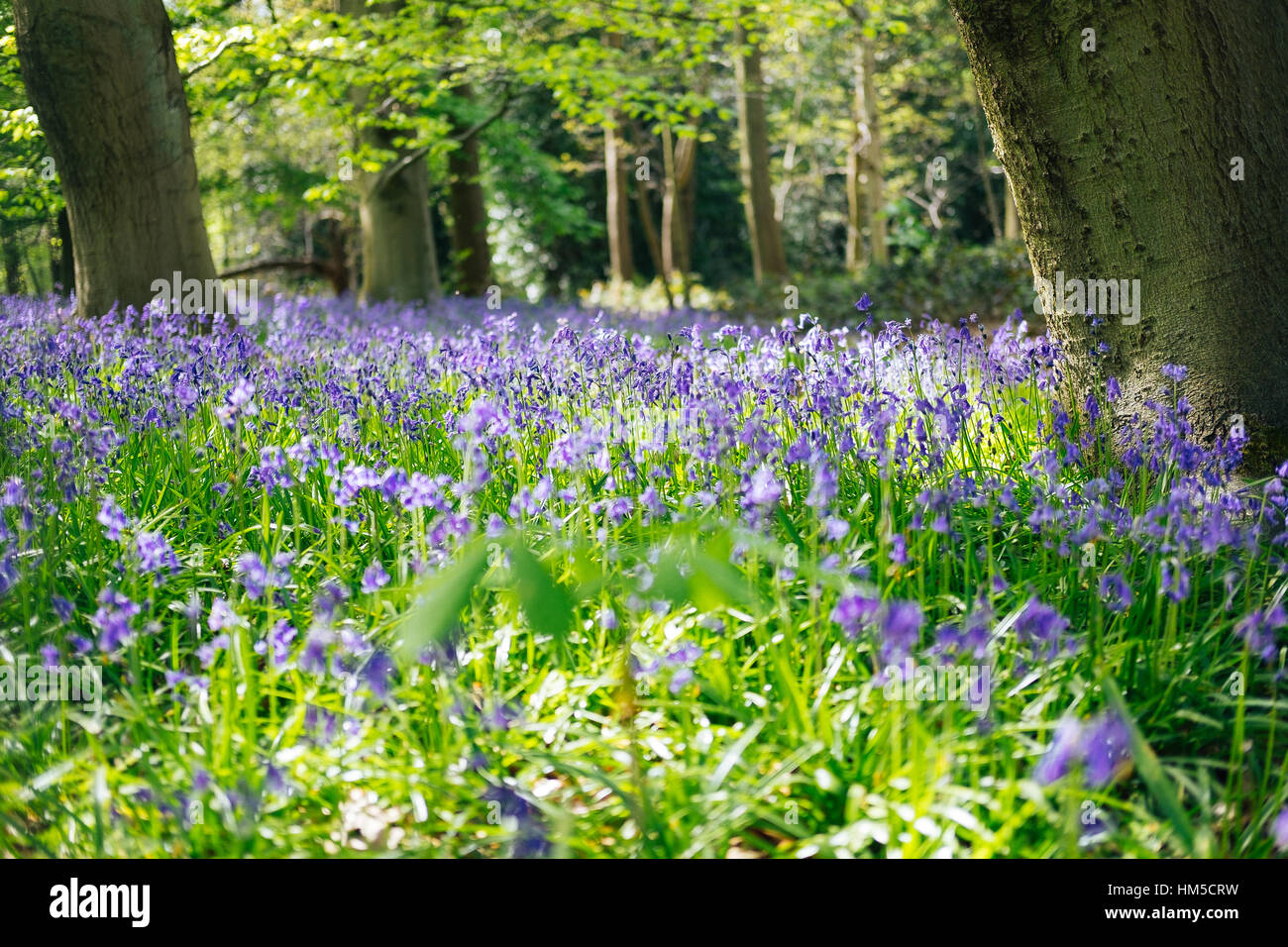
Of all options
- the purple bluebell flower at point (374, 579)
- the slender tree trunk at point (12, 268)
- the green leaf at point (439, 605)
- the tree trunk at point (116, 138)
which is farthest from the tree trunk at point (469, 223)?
the green leaf at point (439, 605)

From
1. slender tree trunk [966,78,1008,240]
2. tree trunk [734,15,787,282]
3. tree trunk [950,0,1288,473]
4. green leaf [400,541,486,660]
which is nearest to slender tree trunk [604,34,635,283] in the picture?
tree trunk [734,15,787,282]

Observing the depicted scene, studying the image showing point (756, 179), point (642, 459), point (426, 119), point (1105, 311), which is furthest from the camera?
point (756, 179)

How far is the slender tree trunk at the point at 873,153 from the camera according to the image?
18938 millimetres

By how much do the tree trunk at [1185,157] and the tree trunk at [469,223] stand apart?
11876 millimetres

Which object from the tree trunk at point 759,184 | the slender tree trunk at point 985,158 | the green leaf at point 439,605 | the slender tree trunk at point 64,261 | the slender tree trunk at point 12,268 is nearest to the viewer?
the green leaf at point 439,605

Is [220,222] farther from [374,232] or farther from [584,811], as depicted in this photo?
[584,811]

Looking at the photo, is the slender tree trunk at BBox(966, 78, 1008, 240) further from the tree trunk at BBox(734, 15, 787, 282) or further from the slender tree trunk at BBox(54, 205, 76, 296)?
the slender tree trunk at BBox(54, 205, 76, 296)

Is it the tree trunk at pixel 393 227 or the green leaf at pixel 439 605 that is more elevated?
the tree trunk at pixel 393 227

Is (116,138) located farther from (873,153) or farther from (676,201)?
(873,153)

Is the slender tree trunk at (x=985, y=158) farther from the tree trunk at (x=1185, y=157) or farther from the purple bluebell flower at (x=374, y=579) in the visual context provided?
the purple bluebell flower at (x=374, y=579)

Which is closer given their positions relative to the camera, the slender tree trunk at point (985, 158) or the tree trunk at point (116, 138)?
the tree trunk at point (116, 138)
